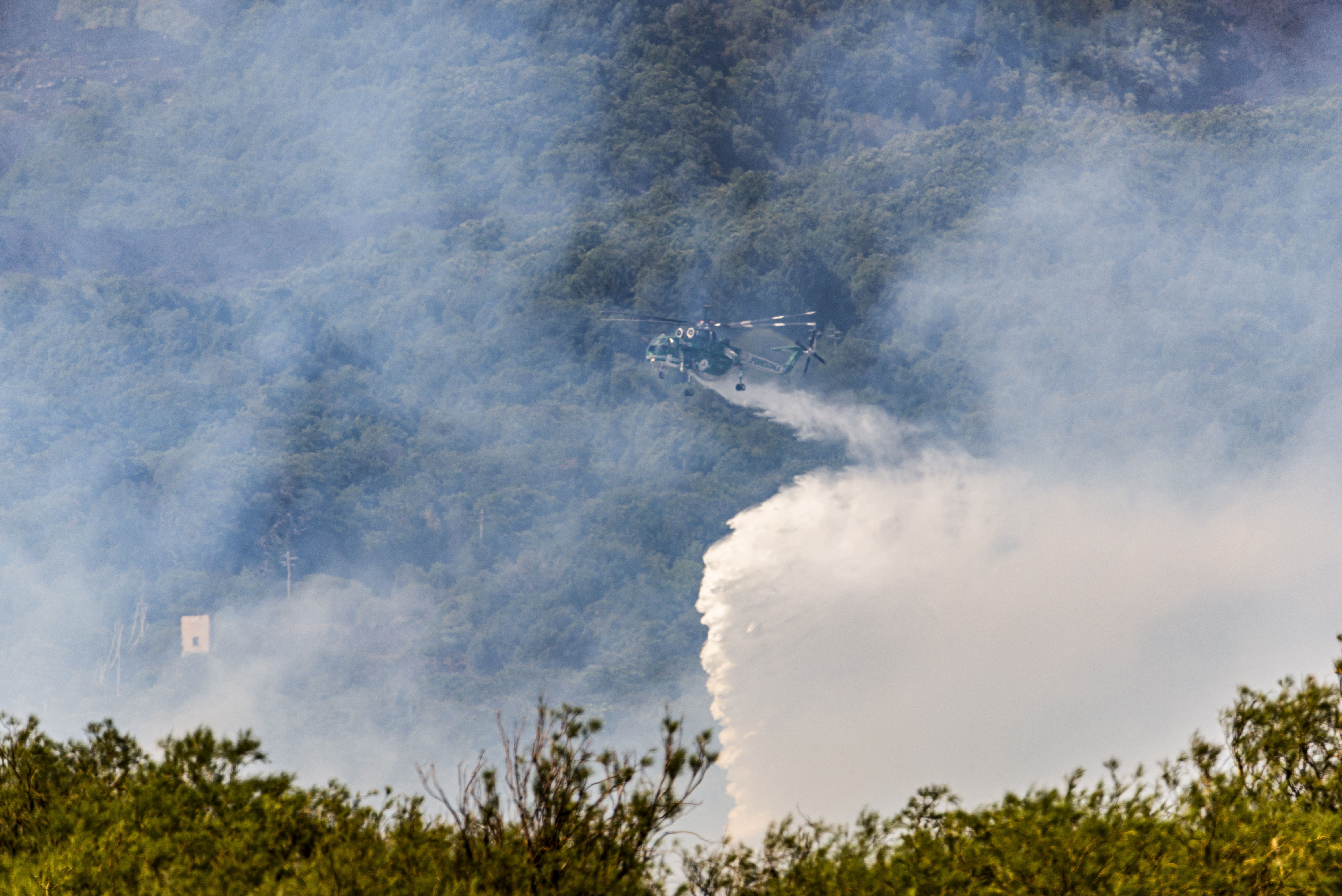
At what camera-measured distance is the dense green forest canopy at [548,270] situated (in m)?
112

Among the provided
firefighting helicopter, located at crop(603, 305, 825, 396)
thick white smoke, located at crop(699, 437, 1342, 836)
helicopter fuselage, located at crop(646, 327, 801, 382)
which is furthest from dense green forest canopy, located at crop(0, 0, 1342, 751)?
helicopter fuselage, located at crop(646, 327, 801, 382)

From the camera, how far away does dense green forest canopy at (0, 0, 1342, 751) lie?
11188cm

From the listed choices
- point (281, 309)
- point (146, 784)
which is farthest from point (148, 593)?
point (146, 784)

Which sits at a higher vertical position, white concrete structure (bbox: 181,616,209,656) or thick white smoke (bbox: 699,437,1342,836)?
white concrete structure (bbox: 181,616,209,656)

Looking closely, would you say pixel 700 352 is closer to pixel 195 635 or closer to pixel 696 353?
pixel 696 353

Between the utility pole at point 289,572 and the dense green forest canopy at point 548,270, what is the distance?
3.28 feet

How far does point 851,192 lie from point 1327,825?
11314cm

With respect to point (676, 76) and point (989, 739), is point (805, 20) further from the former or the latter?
point (989, 739)

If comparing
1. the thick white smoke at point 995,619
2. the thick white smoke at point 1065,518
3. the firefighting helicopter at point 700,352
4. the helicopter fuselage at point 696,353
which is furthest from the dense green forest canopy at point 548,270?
the helicopter fuselage at point 696,353

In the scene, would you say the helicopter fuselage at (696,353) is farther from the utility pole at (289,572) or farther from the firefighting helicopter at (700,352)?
the utility pole at (289,572)

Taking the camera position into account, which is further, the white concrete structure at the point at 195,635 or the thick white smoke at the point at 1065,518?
the white concrete structure at the point at 195,635

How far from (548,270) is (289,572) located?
3919cm

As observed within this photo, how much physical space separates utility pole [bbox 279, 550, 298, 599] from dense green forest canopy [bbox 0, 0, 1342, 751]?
3.28 feet

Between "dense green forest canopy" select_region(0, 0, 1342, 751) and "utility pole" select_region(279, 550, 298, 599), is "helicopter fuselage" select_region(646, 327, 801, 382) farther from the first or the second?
"utility pole" select_region(279, 550, 298, 599)
